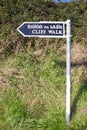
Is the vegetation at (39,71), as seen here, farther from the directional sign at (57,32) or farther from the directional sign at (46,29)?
the directional sign at (46,29)

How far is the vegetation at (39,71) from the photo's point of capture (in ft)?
18.4

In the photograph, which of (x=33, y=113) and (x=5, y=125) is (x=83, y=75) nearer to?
(x=33, y=113)

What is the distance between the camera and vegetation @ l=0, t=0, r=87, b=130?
5.62 metres

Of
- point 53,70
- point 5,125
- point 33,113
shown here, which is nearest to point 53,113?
point 33,113

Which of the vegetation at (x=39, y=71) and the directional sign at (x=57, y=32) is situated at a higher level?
the directional sign at (x=57, y=32)

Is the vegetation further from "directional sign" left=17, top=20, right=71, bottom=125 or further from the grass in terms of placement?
"directional sign" left=17, top=20, right=71, bottom=125

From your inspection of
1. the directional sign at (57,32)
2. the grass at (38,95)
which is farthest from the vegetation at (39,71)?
the directional sign at (57,32)

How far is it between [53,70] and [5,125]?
58.7 inches

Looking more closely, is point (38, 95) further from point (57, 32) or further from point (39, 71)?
point (57, 32)

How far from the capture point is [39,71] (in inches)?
259

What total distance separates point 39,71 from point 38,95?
637 mm

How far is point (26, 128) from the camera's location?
5.46 meters

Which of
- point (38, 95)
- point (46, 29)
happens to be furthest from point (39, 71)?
point (46, 29)

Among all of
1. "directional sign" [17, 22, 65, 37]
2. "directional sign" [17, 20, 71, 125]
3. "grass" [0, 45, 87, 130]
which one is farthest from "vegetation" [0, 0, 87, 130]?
"directional sign" [17, 22, 65, 37]
